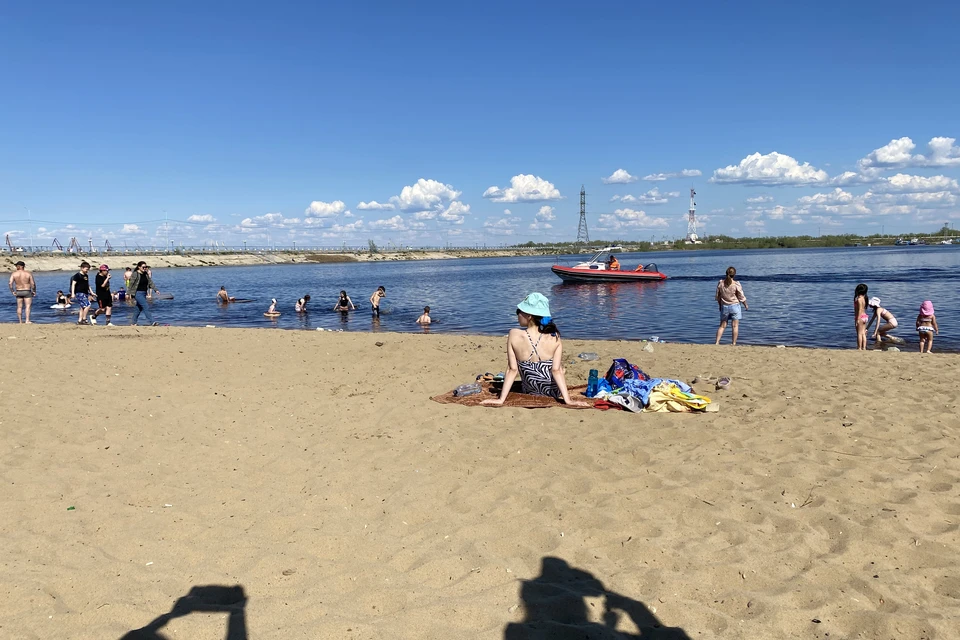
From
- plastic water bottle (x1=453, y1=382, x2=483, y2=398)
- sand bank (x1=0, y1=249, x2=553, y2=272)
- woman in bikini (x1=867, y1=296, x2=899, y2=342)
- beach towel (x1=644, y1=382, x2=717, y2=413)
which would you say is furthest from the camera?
sand bank (x1=0, y1=249, x2=553, y2=272)

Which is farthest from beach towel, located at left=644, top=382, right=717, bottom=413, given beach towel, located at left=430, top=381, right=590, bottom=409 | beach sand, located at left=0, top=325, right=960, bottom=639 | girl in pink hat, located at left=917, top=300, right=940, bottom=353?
girl in pink hat, located at left=917, top=300, right=940, bottom=353

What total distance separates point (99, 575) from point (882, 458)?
5.78m

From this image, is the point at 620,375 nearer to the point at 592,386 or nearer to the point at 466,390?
the point at 592,386

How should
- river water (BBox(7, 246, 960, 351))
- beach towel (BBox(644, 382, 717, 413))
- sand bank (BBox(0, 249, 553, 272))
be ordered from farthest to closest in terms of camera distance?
sand bank (BBox(0, 249, 553, 272)), river water (BBox(7, 246, 960, 351)), beach towel (BBox(644, 382, 717, 413))

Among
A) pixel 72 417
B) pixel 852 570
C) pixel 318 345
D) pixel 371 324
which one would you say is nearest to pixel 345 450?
pixel 72 417

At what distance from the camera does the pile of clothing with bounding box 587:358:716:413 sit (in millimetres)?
6457

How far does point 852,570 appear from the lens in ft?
11.0

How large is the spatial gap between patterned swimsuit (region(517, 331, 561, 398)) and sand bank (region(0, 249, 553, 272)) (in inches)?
2764

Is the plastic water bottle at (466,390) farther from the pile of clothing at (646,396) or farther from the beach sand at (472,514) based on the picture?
the pile of clothing at (646,396)

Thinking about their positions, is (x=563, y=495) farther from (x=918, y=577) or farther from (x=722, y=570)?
(x=918, y=577)

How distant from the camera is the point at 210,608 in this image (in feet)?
10.1

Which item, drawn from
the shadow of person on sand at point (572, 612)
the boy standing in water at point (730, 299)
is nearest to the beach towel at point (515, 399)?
the shadow of person on sand at point (572, 612)

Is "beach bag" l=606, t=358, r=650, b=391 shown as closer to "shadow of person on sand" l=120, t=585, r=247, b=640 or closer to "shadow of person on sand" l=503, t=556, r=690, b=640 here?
"shadow of person on sand" l=503, t=556, r=690, b=640

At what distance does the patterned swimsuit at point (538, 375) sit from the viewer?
684 centimetres
